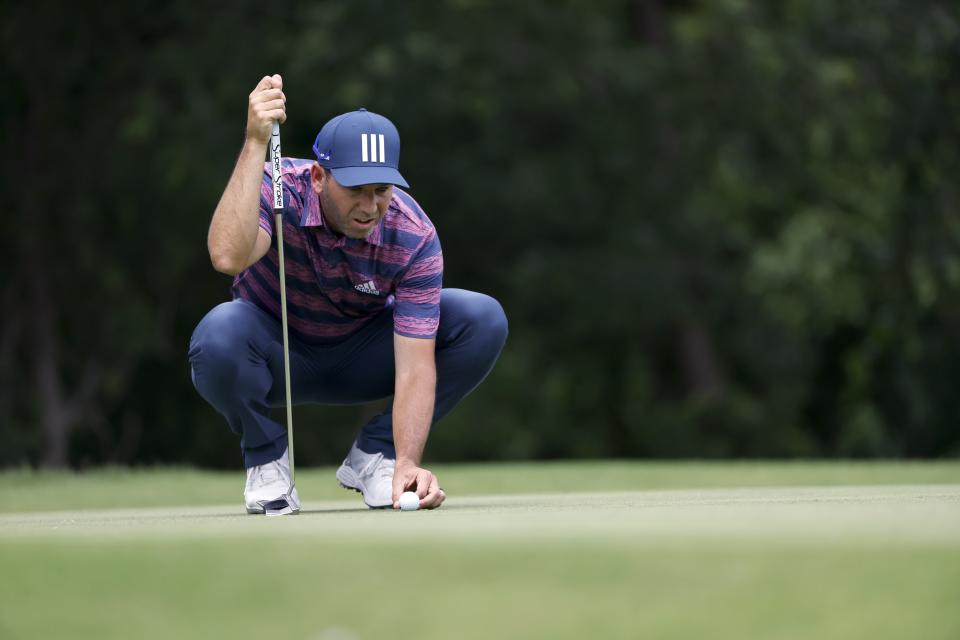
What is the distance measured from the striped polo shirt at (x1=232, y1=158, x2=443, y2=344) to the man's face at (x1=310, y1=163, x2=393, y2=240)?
65 millimetres

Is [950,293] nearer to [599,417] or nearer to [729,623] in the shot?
[599,417]

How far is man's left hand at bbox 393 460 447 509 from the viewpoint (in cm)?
500

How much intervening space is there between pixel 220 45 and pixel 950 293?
7851 mm

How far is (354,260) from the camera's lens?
5.35 m

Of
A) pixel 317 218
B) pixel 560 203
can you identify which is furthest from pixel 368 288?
pixel 560 203

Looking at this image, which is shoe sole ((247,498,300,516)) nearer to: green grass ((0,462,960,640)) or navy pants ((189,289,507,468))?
navy pants ((189,289,507,468))

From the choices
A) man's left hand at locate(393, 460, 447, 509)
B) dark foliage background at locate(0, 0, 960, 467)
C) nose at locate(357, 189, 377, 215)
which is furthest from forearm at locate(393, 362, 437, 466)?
dark foliage background at locate(0, 0, 960, 467)

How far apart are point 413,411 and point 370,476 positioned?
50cm

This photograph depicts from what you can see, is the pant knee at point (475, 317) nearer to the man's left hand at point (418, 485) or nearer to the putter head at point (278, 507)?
the man's left hand at point (418, 485)

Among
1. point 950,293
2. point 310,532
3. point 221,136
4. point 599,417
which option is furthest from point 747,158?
point 310,532

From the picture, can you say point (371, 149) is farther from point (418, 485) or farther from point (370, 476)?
point (370, 476)

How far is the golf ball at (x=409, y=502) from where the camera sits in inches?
194

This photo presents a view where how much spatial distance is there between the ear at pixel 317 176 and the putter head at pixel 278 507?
1024 mm

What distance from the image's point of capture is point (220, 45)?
15.6 m
